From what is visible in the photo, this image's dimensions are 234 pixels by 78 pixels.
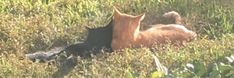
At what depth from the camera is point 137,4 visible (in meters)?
7.38

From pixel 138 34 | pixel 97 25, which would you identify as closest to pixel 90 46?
pixel 138 34

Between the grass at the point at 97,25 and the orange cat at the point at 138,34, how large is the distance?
6.6 inches

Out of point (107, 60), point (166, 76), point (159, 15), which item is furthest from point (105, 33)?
point (166, 76)

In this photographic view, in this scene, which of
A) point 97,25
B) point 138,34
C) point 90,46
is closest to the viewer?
point 90,46

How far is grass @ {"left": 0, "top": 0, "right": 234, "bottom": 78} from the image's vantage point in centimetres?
580

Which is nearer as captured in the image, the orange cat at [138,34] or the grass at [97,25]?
the grass at [97,25]

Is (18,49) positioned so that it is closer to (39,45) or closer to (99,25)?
(39,45)

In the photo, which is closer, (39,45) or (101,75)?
(101,75)

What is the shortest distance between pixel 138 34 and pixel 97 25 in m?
0.62

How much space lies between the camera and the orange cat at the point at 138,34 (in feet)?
20.7

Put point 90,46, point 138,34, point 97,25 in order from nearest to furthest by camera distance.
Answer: point 90,46, point 138,34, point 97,25

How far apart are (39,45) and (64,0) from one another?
1086 millimetres

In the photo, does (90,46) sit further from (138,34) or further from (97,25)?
(97,25)

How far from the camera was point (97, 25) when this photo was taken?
272 inches
